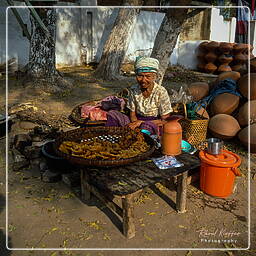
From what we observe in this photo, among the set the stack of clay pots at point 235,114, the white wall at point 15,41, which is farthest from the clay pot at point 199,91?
the white wall at point 15,41

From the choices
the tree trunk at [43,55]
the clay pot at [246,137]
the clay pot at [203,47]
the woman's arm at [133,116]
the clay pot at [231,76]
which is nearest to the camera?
the woman's arm at [133,116]

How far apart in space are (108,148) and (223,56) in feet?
35.9

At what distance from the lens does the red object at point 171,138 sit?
9.19 ft

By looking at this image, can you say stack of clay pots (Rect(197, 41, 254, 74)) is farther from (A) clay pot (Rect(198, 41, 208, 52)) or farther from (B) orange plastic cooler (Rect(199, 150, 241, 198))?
(B) orange plastic cooler (Rect(199, 150, 241, 198))

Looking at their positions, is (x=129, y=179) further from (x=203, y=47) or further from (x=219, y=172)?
(x=203, y=47)

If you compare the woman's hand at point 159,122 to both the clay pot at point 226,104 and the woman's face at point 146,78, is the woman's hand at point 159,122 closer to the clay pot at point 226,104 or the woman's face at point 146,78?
the woman's face at point 146,78

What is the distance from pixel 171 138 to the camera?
281 cm

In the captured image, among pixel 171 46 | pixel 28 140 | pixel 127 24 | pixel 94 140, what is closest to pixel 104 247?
pixel 94 140

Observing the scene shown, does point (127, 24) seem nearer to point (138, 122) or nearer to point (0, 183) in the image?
point (138, 122)

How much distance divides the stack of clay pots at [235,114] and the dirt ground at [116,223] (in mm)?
990

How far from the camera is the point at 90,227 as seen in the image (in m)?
2.81

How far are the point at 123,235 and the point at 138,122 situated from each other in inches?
66.2

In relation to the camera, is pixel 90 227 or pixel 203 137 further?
pixel 203 137

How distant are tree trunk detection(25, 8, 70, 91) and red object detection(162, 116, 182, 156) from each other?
17.0 feet
